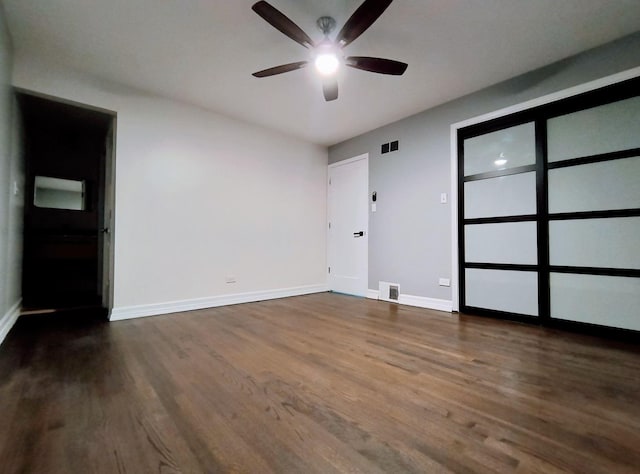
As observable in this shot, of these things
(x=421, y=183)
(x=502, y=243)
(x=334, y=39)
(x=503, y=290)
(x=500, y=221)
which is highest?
(x=334, y=39)

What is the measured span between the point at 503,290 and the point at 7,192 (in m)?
4.75

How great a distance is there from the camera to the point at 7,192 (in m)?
2.38

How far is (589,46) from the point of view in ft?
7.73

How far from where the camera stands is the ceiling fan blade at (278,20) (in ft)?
5.43

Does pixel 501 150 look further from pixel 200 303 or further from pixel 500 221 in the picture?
pixel 200 303

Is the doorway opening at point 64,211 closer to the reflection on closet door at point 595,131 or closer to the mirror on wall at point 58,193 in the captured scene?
the mirror on wall at point 58,193

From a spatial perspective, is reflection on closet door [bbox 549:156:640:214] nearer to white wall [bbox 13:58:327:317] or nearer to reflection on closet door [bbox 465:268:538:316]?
reflection on closet door [bbox 465:268:538:316]

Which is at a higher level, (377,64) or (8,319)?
(377,64)

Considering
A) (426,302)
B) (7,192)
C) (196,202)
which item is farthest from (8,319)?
(426,302)

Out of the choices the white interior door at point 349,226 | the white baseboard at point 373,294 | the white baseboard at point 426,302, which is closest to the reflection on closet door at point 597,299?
the white baseboard at point 426,302

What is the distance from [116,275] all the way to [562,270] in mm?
4350

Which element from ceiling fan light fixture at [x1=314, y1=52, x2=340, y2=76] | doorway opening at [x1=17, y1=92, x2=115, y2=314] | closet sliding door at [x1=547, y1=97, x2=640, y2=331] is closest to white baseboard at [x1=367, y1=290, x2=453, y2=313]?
closet sliding door at [x1=547, y1=97, x2=640, y2=331]

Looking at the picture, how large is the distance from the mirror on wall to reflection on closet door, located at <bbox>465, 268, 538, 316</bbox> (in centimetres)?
600

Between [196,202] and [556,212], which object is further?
[196,202]
